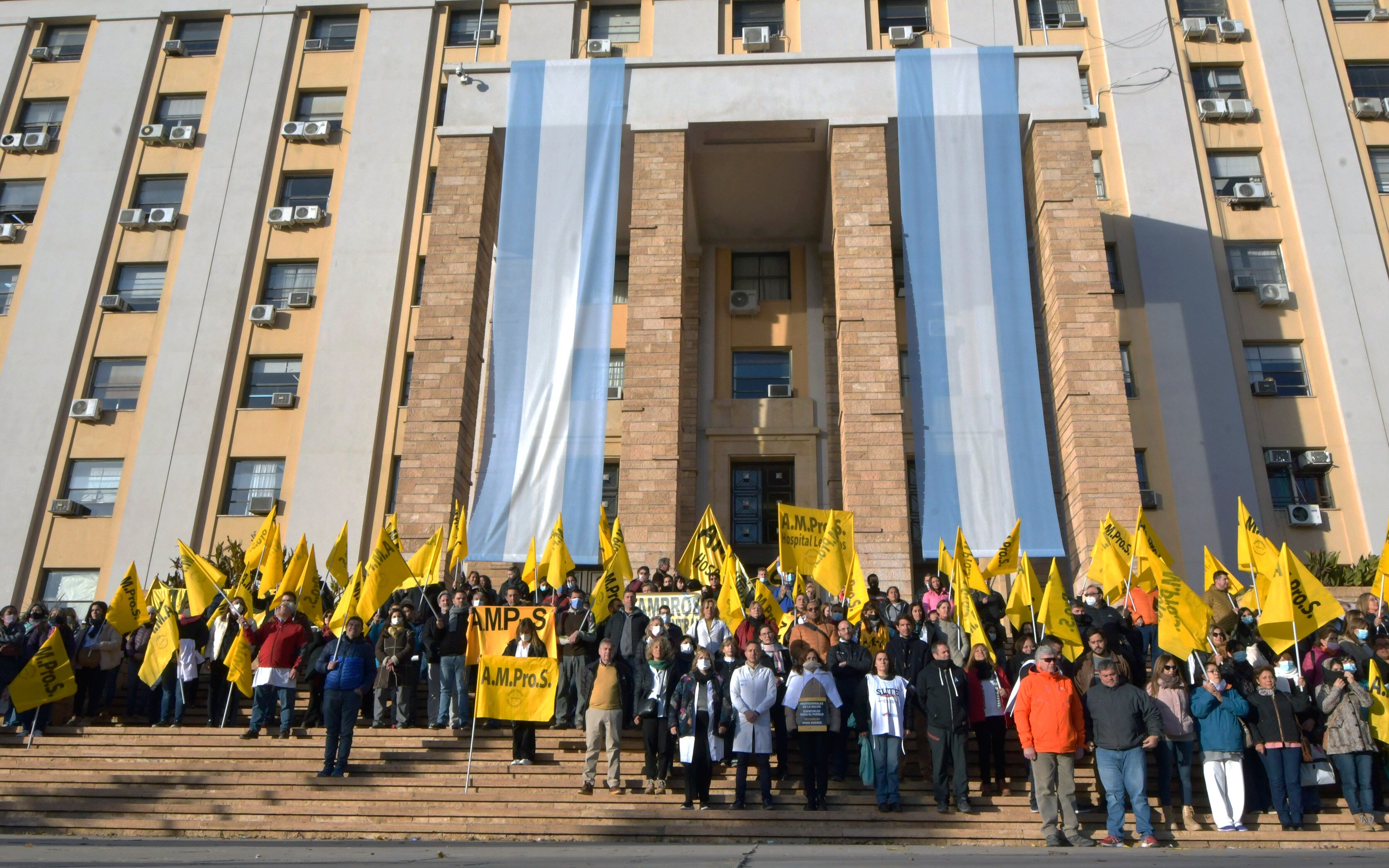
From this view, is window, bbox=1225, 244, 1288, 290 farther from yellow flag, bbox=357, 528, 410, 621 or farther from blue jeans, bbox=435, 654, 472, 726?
blue jeans, bbox=435, 654, 472, 726

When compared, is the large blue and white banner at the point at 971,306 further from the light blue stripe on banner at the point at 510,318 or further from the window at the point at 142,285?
the window at the point at 142,285

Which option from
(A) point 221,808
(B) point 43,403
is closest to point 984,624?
(A) point 221,808

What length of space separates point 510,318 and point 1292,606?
1363 cm

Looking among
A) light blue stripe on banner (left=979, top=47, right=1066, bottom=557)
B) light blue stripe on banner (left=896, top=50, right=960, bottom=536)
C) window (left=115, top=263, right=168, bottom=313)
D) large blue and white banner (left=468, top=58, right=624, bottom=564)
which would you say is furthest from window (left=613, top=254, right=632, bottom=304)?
window (left=115, top=263, right=168, bottom=313)

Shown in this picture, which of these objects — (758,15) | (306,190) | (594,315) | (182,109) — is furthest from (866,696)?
(182,109)

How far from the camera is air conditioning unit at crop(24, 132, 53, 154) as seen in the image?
89.6ft

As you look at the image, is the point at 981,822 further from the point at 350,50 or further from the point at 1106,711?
the point at 350,50

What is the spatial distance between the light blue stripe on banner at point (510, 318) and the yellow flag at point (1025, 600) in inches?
331

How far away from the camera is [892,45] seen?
25969 millimetres

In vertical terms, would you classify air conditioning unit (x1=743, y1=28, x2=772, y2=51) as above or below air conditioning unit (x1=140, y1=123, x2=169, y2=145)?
above

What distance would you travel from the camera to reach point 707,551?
16.1m

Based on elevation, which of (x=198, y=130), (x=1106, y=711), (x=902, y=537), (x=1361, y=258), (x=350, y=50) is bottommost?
(x=1106, y=711)

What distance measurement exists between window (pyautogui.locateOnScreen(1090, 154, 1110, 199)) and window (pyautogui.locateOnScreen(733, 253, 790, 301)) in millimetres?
7247

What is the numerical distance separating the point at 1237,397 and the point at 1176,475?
2.33 m
